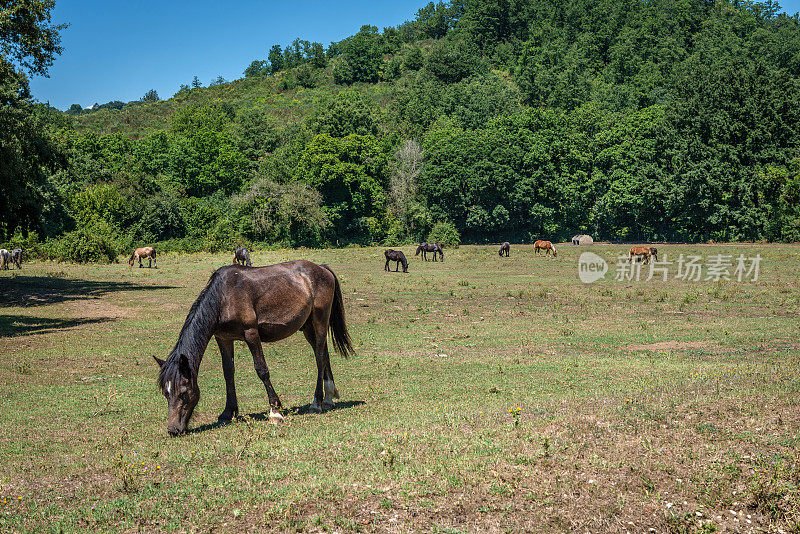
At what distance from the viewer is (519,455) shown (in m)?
8.33

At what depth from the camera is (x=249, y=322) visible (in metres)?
10.6

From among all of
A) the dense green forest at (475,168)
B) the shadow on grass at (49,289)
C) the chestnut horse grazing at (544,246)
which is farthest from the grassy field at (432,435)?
the chestnut horse grazing at (544,246)

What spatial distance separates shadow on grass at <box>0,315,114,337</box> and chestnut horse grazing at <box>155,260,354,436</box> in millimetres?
15076

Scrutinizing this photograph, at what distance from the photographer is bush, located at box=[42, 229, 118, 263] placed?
56.0 metres

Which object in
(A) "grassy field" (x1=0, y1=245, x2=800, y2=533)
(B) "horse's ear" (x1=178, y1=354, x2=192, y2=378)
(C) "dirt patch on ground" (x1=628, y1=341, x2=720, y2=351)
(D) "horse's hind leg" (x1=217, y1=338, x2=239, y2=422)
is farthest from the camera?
(C) "dirt patch on ground" (x1=628, y1=341, x2=720, y2=351)

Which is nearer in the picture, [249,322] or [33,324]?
[249,322]

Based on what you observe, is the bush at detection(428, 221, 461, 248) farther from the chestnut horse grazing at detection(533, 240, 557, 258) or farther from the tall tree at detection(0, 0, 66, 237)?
the tall tree at detection(0, 0, 66, 237)

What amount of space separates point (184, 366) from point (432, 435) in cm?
390

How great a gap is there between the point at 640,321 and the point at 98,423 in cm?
1962

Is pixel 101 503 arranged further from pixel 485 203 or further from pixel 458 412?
pixel 485 203

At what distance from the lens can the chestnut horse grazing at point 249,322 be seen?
32.0ft

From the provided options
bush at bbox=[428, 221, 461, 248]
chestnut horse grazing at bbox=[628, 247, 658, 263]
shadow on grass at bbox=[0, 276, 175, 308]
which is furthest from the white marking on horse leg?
bush at bbox=[428, 221, 461, 248]

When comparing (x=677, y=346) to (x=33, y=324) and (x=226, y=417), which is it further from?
(x=33, y=324)

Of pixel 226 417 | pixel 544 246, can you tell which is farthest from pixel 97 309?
pixel 544 246
